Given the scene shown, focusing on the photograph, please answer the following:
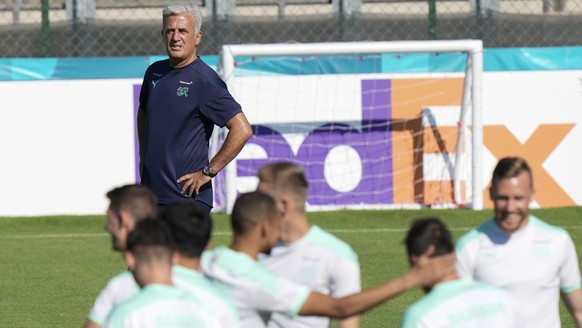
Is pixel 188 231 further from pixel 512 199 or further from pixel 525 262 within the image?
pixel 525 262

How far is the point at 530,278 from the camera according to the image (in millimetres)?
5840

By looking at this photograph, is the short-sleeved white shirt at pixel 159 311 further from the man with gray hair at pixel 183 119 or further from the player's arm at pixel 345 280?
the man with gray hair at pixel 183 119

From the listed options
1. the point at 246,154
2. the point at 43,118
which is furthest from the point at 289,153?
the point at 43,118

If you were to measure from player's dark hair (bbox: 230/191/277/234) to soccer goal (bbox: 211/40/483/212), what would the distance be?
9.53m

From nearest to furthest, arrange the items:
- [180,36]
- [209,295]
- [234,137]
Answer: [209,295] → [180,36] → [234,137]

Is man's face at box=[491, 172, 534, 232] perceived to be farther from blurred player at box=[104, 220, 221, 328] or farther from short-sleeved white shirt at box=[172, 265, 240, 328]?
blurred player at box=[104, 220, 221, 328]

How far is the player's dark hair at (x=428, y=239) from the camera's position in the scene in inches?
185

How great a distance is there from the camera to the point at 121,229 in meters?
5.18

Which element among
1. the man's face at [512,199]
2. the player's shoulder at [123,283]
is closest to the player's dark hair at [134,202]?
the player's shoulder at [123,283]

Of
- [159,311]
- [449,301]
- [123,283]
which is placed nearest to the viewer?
[159,311]

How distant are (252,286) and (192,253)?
0.96 feet

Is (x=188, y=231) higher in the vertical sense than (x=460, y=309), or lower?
higher

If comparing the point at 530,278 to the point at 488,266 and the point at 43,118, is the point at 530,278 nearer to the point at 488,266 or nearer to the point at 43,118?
the point at 488,266

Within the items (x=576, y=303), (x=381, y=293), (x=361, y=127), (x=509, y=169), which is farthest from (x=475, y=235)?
(x=361, y=127)
